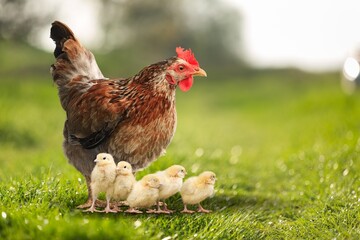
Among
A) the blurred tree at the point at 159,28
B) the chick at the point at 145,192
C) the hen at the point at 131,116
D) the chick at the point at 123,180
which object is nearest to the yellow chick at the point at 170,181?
the chick at the point at 145,192

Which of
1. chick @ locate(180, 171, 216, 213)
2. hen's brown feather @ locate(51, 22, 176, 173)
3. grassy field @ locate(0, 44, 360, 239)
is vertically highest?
hen's brown feather @ locate(51, 22, 176, 173)

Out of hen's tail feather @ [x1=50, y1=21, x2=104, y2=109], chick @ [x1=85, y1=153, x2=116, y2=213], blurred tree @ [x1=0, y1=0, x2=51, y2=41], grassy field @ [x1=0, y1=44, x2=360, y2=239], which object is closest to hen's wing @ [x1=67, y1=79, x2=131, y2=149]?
hen's tail feather @ [x1=50, y1=21, x2=104, y2=109]

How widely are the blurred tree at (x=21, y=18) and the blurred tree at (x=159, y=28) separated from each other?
1131 centimetres

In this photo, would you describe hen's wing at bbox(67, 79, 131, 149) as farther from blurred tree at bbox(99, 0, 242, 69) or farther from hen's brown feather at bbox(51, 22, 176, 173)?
blurred tree at bbox(99, 0, 242, 69)

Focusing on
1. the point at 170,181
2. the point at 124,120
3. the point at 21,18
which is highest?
the point at 21,18

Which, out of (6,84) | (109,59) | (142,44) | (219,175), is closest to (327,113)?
(219,175)

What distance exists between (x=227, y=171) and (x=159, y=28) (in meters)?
25.9

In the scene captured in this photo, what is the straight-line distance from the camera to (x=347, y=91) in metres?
21.3

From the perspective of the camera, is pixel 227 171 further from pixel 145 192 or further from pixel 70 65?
pixel 145 192

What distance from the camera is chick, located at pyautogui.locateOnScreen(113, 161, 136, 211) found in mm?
5457

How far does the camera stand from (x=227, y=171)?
34.0 feet

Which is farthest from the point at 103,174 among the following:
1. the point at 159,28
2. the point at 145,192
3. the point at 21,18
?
the point at 159,28

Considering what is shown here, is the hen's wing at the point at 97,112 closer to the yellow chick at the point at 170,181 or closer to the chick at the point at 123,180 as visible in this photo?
the chick at the point at 123,180

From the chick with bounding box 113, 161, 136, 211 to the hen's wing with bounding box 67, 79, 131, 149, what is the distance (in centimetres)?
44
